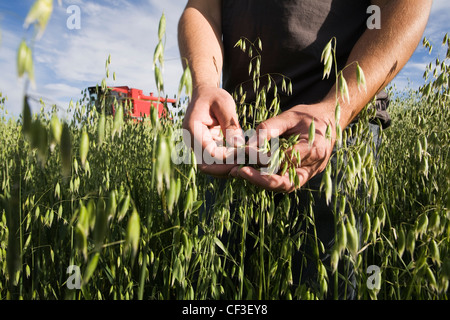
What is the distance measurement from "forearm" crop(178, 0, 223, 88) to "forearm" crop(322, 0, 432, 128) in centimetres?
42

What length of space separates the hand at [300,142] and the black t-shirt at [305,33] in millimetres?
304

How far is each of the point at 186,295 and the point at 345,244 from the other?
16.0 inches

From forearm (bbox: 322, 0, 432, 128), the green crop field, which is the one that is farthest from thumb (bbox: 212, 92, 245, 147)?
forearm (bbox: 322, 0, 432, 128)

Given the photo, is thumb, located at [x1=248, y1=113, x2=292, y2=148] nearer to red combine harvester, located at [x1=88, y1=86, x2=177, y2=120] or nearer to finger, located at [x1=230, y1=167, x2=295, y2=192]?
finger, located at [x1=230, y1=167, x2=295, y2=192]

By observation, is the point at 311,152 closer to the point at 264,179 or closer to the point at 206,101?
the point at 264,179

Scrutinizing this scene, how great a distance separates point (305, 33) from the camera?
1244mm

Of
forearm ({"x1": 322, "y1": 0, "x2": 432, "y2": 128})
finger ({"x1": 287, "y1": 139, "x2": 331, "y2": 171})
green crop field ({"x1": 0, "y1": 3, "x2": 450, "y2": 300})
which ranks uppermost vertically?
forearm ({"x1": 322, "y1": 0, "x2": 432, "y2": 128})

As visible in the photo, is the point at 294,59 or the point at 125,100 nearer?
the point at 125,100

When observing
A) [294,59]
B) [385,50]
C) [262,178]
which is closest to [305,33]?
[294,59]

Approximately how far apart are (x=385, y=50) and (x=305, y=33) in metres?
0.31

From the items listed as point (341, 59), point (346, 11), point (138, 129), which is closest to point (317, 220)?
point (341, 59)

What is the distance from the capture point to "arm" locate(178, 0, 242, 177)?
94cm
